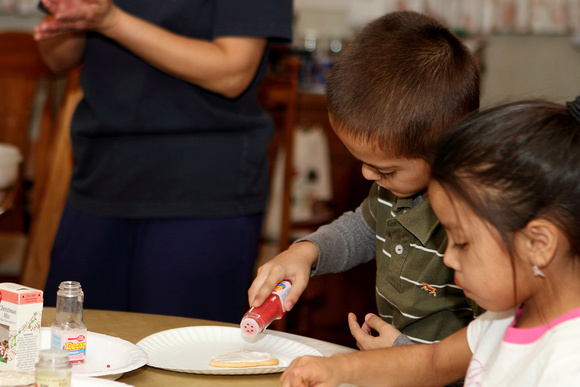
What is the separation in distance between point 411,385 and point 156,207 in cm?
62

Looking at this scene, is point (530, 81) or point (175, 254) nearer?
point (175, 254)

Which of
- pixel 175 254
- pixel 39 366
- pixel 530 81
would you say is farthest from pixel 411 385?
pixel 530 81

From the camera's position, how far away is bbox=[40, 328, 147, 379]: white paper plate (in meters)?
0.81

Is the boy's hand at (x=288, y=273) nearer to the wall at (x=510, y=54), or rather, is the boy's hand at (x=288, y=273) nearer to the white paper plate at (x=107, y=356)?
the white paper plate at (x=107, y=356)

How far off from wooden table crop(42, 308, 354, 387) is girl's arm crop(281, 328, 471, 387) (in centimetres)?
10

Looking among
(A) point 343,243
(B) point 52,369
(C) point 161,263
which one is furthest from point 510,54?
(B) point 52,369

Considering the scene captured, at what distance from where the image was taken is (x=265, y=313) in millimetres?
932

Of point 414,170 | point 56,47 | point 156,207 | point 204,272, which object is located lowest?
point 204,272

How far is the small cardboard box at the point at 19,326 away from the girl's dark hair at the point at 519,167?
0.48m

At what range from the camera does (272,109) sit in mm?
2221

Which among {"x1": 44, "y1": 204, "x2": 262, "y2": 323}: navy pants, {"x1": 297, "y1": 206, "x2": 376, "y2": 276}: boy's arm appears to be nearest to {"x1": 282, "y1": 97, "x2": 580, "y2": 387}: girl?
{"x1": 297, "y1": 206, "x2": 376, "y2": 276}: boy's arm

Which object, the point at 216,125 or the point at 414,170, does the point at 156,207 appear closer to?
the point at 216,125

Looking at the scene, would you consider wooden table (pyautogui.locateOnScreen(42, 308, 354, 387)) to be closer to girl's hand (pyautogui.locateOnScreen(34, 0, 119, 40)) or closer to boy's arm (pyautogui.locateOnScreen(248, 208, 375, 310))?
boy's arm (pyautogui.locateOnScreen(248, 208, 375, 310))

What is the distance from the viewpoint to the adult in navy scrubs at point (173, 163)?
1.29 metres
